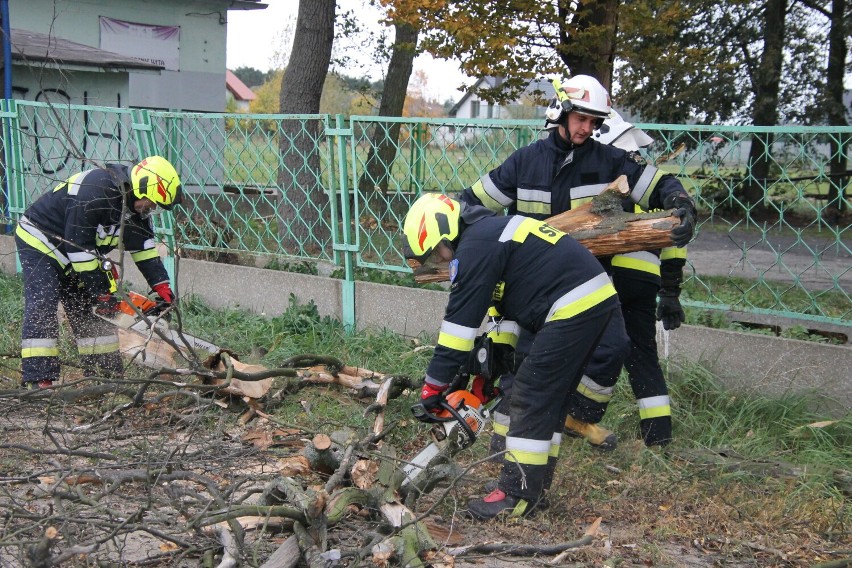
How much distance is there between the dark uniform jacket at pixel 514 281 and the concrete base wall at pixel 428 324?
5.55 feet

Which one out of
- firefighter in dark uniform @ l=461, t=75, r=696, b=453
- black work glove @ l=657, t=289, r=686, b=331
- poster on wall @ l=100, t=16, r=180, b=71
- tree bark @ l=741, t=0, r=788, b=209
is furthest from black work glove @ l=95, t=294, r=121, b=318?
tree bark @ l=741, t=0, r=788, b=209

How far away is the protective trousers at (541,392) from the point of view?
3.76 meters

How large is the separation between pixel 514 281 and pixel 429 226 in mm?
449

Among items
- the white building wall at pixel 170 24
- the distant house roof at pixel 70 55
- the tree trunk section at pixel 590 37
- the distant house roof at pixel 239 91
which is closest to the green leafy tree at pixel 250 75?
the distant house roof at pixel 239 91

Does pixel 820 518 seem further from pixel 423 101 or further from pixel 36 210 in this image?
pixel 423 101

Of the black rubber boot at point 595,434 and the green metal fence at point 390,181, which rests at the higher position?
the green metal fence at point 390,181

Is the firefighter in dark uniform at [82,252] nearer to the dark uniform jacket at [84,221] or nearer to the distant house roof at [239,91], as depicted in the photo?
the dark uniform jacket at [84,221]

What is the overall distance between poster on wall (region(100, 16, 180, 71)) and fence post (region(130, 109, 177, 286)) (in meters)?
8.53

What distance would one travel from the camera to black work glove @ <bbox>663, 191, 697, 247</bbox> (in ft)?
13.6

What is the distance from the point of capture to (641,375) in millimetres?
4633

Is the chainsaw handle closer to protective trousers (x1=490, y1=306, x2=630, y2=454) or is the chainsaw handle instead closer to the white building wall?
protective trousers (x1=490, y1=306, x2=630, y2=454)

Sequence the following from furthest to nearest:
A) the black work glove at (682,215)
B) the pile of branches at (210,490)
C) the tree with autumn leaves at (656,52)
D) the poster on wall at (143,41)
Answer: the poster on wall at (143,41) < the tree with autumn leaves at (656,52) < the black work glove at (682,215) < the pile of branches at (210,490)

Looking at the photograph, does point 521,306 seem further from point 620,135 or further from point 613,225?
point 620,135

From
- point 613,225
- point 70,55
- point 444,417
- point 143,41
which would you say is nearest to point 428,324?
point 613,225
